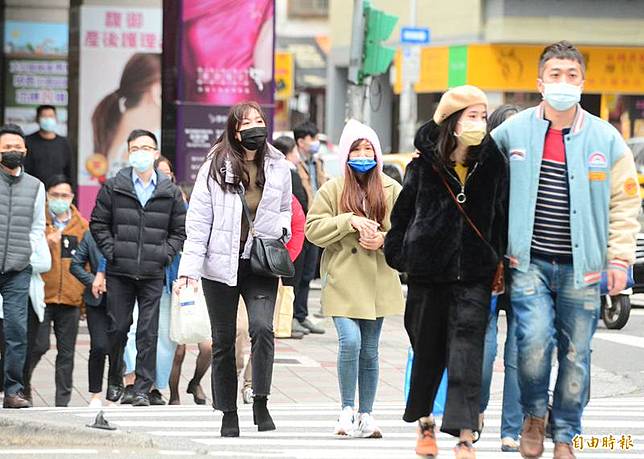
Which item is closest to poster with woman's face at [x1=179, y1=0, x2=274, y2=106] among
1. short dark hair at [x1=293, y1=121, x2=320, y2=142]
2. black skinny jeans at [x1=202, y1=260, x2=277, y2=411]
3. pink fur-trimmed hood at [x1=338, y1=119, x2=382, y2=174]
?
short dark hair at [x1=293, y1=121, x2=320, y2=142]

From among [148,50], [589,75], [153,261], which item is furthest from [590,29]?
[153,261]

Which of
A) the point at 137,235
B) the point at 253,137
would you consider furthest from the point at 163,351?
the point at 253,137

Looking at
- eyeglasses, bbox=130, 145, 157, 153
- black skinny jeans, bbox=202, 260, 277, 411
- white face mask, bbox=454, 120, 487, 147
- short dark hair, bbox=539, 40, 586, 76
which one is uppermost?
short dark hair, bbox=539, 40, 586, 76

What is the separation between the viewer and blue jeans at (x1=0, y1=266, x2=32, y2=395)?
1138 centimetres

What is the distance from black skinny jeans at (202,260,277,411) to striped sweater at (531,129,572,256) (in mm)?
1967

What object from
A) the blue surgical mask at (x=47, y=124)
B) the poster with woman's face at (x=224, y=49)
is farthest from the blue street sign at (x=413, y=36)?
the blue surgical mask at (x=47, y=124)

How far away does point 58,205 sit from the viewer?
12.2 meters

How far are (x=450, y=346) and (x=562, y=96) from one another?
1267 mm

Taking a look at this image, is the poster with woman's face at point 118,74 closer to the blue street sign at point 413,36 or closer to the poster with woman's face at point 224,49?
the poster with woman's face at point 224,49

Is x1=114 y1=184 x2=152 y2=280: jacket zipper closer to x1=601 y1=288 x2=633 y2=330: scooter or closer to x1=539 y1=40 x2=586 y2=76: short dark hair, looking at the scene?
x1=539 y1=40 x2=586 y2=76: short dark hair

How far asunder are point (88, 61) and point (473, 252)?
1230 cm

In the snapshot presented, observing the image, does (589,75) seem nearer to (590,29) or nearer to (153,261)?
(590,29)

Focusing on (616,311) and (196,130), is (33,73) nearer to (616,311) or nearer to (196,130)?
(196,130)

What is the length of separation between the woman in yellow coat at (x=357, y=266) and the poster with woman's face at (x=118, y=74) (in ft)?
31.9
